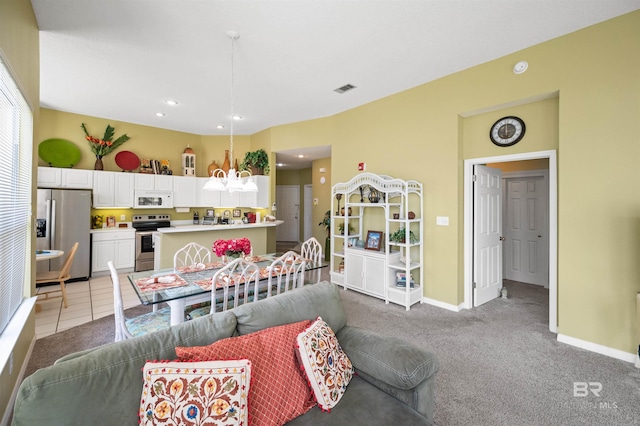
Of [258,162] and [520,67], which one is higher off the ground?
[520,67]

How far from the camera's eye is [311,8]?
8.13ft

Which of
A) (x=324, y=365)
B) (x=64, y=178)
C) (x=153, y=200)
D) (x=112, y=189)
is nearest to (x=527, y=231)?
(x=324, y=365)

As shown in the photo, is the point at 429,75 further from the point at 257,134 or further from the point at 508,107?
the point at 257,134

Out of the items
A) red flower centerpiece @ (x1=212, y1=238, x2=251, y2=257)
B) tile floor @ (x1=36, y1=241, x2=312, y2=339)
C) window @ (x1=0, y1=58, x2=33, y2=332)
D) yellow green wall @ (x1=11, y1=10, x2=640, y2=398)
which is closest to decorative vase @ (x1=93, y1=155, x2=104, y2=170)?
tile floor @ (x1=36, y1=241, x2=312, y2=339)

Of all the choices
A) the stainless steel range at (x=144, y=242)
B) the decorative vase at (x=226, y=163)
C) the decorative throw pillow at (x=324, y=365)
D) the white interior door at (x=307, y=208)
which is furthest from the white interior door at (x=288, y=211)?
the decorative throw pillow at (x=324, y=365)

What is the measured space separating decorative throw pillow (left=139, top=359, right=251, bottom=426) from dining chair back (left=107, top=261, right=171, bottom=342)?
121 centimetres

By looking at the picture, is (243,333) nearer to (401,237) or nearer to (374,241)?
(401,237)

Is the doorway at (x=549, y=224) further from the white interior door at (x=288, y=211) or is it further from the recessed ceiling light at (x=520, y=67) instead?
the white interior door at (x=288, y=211)

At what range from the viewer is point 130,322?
7.57 feet

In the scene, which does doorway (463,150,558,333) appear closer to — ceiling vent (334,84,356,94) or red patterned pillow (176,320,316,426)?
ceiling vent (334,84,356,94)

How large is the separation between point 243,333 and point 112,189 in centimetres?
546

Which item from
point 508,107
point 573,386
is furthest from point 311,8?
point 573,386

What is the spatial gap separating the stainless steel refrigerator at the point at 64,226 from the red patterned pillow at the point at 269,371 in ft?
16.2

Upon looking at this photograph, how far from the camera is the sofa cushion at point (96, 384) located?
3.18 ft
